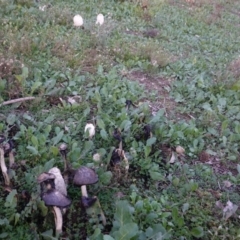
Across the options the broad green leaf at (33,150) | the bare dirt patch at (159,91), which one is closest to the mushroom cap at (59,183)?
the broad green leaf at (33,150)

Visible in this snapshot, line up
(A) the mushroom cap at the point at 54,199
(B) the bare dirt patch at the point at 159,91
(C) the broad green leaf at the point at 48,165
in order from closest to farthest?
1. (A) the mushroom cap at the point at 54,199
2. (C) the broad green leaf at the point at 48,165
3. (B) the bare dirt patch at the point at 159,91

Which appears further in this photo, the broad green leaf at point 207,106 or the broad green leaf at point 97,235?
the broad green leaf at point 207,106

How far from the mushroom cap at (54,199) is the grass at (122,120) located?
0.35 meters

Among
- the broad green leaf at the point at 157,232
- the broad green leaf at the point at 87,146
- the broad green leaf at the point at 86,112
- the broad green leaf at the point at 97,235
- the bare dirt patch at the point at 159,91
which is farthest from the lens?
the bare dirt patch at the point at 159,91

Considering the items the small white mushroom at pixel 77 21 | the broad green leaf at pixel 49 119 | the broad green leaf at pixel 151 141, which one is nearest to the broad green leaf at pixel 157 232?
the broad green leaf at pixel 151 141

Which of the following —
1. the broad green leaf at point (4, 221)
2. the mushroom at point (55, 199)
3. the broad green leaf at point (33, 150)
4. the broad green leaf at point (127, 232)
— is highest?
the mushroom at point (55, 199)

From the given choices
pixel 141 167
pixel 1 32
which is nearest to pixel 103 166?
pixel 141 167

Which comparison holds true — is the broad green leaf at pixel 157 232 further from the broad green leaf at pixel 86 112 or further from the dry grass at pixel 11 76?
the dry grass at pixel 11 76

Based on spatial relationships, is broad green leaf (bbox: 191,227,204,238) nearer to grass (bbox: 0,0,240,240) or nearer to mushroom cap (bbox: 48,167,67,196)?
grass (bbox: 0,0,240,240)

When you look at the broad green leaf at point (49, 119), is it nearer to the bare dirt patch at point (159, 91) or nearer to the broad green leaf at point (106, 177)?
the broad green leaf at point (106, 177)

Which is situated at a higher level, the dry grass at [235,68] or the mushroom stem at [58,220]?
the mushroom stem at [58,220]

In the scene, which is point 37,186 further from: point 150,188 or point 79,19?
point 79,19

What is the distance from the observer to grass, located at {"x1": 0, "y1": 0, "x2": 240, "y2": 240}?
288cm

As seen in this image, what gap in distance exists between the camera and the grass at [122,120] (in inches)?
113
